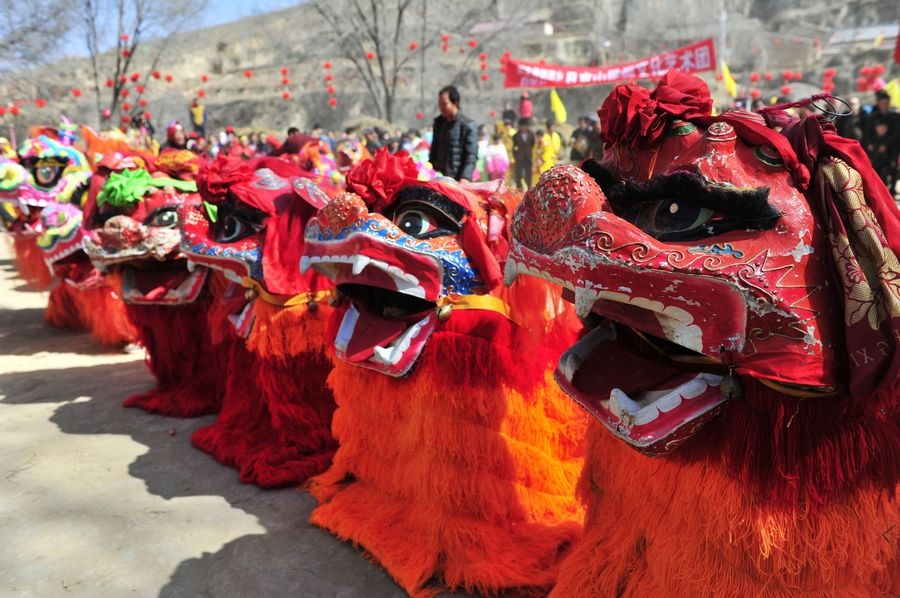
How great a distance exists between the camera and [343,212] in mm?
2332

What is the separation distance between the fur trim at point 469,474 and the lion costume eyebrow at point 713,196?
954 millimetres

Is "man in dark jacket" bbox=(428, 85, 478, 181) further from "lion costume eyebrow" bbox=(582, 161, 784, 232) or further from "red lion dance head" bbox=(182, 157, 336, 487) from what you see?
"lion costume eyebrow" bbox=(582, 161, 784, 232)

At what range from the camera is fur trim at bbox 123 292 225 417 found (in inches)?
162

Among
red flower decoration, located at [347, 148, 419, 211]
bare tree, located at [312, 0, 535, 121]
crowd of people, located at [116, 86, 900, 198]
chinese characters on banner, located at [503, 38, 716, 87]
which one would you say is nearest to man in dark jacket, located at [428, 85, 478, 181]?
crowd of people, located at [116, 86, 900, 198]

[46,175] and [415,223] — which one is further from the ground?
[415,223]

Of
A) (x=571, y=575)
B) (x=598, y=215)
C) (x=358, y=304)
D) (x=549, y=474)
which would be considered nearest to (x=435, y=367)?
(x=358, y=304)

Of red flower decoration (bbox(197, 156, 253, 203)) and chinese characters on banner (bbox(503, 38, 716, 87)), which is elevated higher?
red flower decoration (bbox(197, 156, 253, 203))

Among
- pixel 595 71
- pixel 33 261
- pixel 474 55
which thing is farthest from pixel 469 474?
pixel 474 55

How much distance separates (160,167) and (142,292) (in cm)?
85

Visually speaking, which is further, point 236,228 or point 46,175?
point 46,175

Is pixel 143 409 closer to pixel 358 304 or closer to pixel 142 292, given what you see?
pixel 142 292

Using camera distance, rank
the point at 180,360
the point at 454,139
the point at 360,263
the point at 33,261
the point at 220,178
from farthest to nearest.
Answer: the point at 33,261
the point at 454,139
the point at 180,360
the point at 220,178
the point at 360,263

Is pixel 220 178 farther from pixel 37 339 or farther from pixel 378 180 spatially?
pixel 37 339

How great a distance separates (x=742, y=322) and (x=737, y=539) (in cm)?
49
